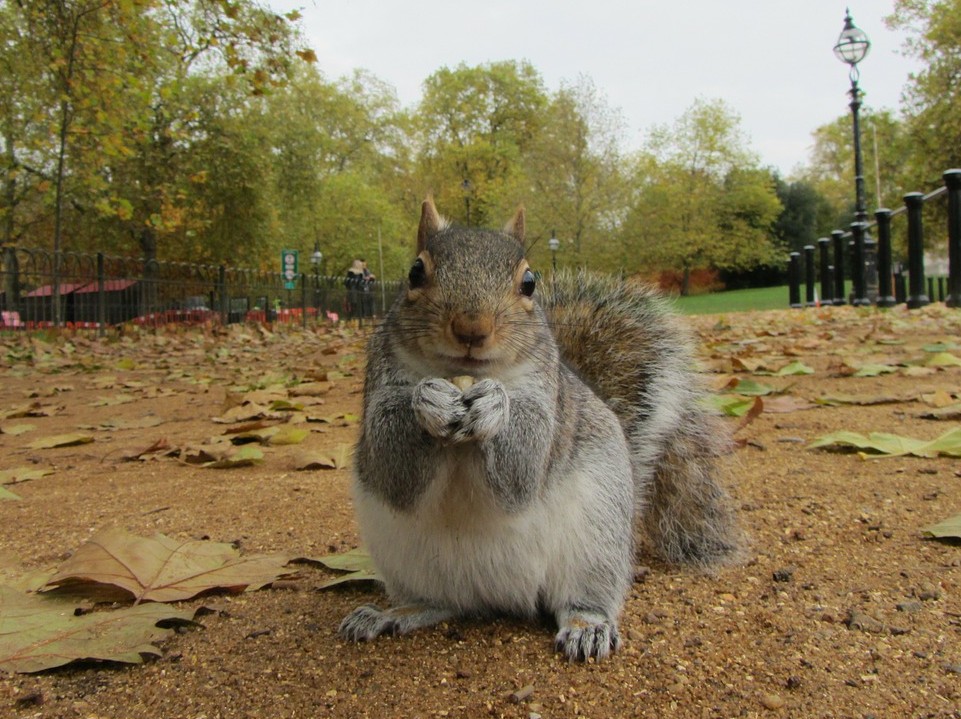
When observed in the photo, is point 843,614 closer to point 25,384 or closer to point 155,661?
point 155,661

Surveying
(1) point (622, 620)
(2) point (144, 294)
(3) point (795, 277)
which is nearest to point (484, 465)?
(1) point (622, 620)

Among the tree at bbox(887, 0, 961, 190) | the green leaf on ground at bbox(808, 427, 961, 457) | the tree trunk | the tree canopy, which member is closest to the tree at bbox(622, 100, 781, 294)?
the tree canopy

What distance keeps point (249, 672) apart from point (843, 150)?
5081 centimetres

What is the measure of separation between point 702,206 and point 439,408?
36531 mm

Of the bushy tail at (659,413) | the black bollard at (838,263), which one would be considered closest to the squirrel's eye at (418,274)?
the bushy tail at (659,413)

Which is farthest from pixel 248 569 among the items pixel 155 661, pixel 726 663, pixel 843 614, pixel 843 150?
pixel 843 150

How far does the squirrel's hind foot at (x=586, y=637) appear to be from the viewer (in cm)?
126

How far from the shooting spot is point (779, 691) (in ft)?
3.68

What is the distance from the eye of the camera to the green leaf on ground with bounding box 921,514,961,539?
5.49 feet

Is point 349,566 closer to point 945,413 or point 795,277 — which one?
point 945,413

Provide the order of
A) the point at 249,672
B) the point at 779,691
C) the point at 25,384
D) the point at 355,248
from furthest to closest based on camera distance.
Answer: the point at 355,248, the point at 25,384, the point at 249,672, the point at 779,691

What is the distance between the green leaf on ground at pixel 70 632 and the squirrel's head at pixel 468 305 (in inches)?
24.9

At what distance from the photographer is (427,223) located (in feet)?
5.41

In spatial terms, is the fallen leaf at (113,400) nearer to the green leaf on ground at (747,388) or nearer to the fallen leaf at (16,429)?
the fallen leaf at (16,429)
